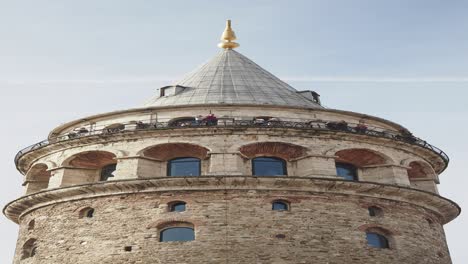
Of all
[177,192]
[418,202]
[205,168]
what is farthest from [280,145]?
[418,202]

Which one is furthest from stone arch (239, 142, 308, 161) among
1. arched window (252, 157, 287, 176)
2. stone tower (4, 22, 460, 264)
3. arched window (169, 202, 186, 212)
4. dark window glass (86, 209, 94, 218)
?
dark window glass (86, 209, 94, 218)

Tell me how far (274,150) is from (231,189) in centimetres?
292

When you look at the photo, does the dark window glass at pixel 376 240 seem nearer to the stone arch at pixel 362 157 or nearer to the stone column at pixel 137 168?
the stone arch at pixel 362 157

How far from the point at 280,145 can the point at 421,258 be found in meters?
6.83

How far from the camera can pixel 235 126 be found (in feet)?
67.9

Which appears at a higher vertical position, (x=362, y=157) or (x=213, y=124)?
(x=213, y=124)

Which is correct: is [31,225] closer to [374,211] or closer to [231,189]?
[231,189]

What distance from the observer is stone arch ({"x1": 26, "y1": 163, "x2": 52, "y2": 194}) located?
23250 millimetres

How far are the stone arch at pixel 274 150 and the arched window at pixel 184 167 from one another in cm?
196

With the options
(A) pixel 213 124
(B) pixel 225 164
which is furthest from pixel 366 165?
(A) pixel 213 124

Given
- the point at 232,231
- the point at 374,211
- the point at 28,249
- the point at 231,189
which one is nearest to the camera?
the point at 232,231

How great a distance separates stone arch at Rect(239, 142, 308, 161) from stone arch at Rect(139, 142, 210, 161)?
5.37 ft

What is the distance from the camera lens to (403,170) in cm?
2186

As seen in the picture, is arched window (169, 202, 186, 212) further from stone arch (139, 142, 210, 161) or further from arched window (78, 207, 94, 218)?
arched window (78, 207, 94, 218)
